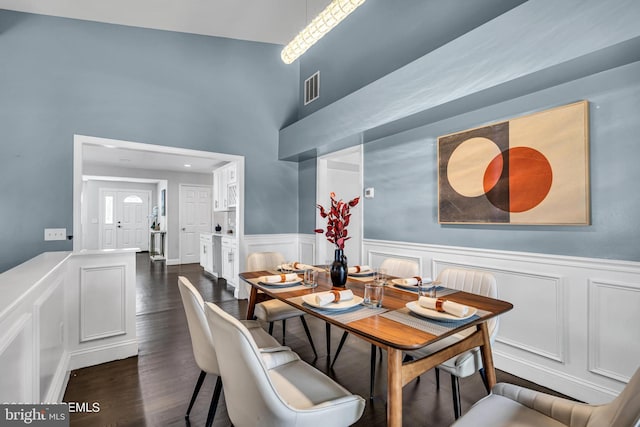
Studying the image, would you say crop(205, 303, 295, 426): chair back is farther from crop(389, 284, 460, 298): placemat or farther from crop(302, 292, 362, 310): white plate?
crop(389, 284, 460, 298): placemat

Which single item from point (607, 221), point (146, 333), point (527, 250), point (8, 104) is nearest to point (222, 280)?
point (146, 333)

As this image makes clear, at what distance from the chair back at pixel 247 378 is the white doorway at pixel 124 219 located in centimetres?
1003

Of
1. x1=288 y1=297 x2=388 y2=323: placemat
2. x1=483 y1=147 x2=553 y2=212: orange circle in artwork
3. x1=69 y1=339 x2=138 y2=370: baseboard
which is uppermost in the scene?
x1=483 y1=147 x2=553 y2=212: orange circle in artwork

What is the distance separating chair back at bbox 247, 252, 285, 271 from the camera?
2931 mm

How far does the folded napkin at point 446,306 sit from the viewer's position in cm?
140

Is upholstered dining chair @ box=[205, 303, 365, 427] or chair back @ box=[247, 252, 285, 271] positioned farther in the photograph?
chair back @ box=[247, 252, 285, 271]

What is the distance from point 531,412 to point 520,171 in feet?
5.80

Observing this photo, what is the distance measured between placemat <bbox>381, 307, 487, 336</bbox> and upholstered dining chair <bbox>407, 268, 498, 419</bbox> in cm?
34

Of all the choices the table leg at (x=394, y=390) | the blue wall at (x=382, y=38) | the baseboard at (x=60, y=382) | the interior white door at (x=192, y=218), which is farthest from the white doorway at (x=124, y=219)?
the table leg at (x=394, y=390)

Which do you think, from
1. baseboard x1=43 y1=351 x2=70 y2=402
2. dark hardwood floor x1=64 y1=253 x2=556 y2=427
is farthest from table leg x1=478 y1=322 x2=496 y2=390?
baseboard x1=43 y1=351 x2=70 y2=402

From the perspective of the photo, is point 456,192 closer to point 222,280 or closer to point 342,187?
point 342,187

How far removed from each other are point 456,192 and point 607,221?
3.44ft

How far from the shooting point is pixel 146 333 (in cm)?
317

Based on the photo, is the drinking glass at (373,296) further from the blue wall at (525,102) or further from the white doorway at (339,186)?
the white doorway at (339,186)
